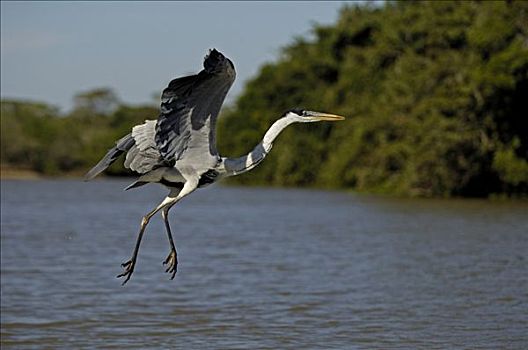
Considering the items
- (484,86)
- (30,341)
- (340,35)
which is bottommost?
(30,341)

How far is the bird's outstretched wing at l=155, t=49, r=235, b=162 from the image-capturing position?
8648 mm

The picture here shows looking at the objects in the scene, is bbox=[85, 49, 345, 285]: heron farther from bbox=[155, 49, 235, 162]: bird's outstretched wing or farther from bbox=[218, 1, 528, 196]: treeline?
bbox=[218, 1, 528, 196]: treeline

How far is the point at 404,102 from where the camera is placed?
43.6 meters

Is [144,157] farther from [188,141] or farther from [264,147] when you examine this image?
[264,147]

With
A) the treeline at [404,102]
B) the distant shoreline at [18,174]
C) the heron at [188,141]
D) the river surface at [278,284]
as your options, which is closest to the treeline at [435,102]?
the treeline at [404,102]

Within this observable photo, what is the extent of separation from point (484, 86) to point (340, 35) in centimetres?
2198

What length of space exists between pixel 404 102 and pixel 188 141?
115 ft

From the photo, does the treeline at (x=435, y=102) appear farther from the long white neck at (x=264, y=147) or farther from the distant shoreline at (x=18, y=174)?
the distant shoreline at (x=18, y=174)

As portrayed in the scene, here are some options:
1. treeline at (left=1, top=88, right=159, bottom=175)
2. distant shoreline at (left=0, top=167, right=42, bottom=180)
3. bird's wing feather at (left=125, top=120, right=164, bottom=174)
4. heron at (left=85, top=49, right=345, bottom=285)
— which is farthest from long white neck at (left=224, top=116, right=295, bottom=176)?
distant shoreline at (left=0, top=167, right=42, bottom=180)

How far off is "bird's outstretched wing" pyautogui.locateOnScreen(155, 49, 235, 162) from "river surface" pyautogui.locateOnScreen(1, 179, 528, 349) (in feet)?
14.7

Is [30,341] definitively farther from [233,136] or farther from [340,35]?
[233,136]

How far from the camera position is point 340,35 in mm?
60531

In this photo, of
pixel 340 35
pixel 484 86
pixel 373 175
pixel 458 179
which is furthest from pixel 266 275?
pixel 340 35

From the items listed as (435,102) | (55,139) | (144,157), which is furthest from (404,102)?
(55,139)
